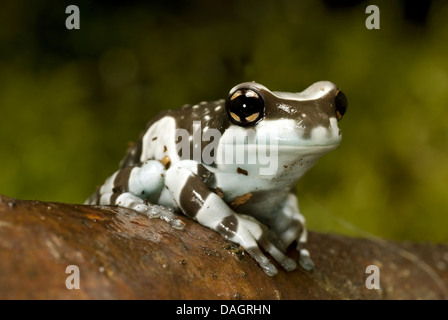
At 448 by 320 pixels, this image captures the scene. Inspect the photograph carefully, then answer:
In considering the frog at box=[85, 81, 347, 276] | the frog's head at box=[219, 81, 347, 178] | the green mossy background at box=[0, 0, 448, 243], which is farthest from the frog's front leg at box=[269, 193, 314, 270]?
the green mossy background at box=[0, 0, 448, 243]

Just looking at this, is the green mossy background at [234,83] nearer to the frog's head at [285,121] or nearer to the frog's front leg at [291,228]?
the frog's front leg at [291,228]

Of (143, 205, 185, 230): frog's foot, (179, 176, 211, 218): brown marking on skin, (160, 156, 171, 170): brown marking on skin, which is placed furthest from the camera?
(160, 156, 171, 170): brown marking on skin

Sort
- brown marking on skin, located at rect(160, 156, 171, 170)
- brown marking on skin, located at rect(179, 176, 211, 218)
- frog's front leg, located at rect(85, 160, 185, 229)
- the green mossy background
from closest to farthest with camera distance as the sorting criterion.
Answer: brown marking on skin, located at rect(179, 176, 211, 218) → frog's front leg, located at rect(85, 160, 185, 229) → brown marking on skin, located at rect(160, 156, 171, 170) → the green mossy background

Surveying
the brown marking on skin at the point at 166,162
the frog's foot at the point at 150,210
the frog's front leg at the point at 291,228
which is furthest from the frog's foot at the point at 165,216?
the frog's front leg at the point at 291,228

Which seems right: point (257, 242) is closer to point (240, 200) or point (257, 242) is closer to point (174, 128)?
point (240, 200)

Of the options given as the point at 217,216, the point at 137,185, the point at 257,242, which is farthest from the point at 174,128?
the point at 257,242

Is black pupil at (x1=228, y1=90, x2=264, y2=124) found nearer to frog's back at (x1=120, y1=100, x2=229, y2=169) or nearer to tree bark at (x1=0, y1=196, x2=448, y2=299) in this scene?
frog's back at (x1=120, y1=100, x2=229, y2=169)
